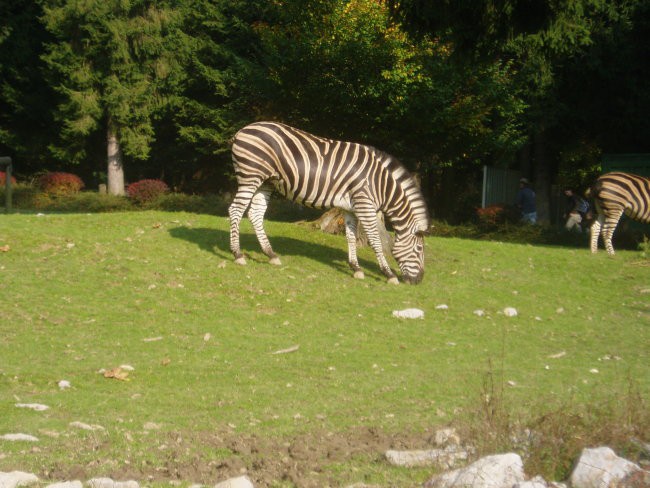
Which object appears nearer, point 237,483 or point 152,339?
point 237,483

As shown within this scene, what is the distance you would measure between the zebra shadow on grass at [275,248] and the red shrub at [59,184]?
20.9 meters

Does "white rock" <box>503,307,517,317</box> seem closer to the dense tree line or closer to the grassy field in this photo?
the grassy field

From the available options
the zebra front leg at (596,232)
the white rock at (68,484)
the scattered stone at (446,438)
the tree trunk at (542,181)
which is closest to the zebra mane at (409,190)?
the zebra front leg at (596,232)

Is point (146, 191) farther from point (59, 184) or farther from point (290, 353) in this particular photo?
point (290, 353)

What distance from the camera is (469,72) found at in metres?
23.9

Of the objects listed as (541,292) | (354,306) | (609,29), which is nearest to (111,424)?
(354,306)

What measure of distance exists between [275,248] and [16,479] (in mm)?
11060

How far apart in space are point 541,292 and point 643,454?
8.84 meters

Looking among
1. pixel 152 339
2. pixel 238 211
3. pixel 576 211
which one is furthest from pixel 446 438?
pixel 576 211

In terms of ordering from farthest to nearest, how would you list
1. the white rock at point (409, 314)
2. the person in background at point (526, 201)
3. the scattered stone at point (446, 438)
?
1. the person in background at point (526, 201)
2. the white rock at point (409, 314)
3. the scattered stone at point (446, 438)

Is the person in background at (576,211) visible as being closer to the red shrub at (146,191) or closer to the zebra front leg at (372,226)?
the zebra front leg at (372,226)

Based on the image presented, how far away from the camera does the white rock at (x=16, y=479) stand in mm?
5469

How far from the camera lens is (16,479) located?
5551mm

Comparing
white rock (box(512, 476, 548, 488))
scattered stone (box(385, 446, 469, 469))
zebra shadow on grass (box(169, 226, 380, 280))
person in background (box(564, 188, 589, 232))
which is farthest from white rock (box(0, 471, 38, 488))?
person in background (box(564, 188, 589, 232))
